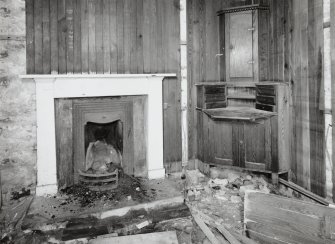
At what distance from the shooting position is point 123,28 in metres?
3.95

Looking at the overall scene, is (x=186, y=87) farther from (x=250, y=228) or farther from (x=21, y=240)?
(x=21, y=240)

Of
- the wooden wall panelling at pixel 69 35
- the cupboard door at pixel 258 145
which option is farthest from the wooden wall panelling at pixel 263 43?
the wooden wall panelling at pixel 69 35

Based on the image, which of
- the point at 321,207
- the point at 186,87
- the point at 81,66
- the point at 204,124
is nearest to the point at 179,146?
the point at 204,124

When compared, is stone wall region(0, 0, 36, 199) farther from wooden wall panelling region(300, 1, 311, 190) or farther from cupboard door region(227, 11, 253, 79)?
wooden wall panelling region(300, 1, 311, 190)

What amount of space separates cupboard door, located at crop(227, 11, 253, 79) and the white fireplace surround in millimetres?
1027

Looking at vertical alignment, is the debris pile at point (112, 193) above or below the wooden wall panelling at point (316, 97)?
below

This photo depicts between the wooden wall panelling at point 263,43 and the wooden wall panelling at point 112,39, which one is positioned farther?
the wooden wall panelling at point 263,43

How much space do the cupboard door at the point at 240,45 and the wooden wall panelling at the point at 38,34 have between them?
8.85ft

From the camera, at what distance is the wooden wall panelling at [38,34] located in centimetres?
349

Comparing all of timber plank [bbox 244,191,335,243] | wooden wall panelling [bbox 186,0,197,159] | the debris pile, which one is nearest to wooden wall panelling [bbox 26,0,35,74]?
the debris pile

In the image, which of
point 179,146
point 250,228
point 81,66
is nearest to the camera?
point 250,228

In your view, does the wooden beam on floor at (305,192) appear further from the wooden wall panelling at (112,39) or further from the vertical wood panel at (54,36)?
the vertical wood panel at (54,36)

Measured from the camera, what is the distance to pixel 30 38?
11.4 ft

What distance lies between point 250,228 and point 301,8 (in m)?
2.69
